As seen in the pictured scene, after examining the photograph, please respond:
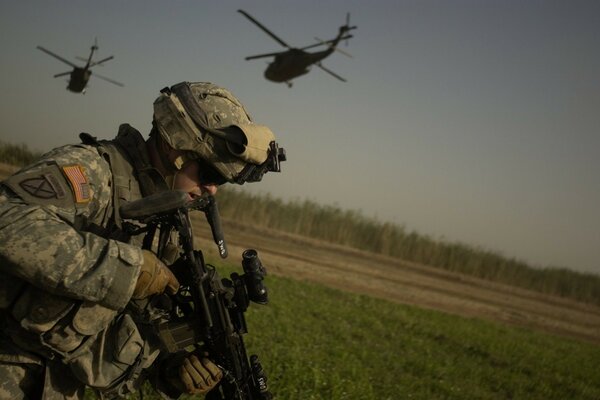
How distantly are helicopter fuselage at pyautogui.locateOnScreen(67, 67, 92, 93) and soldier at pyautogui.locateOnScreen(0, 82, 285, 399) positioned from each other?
69.8 ft

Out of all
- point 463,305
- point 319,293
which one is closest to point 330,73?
point 463,305

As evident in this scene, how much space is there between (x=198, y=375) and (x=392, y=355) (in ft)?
16.6

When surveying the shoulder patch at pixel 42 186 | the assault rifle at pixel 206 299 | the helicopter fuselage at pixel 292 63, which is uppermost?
the helicopter fuselage at pixel 292 63

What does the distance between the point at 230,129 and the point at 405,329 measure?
6.81 m

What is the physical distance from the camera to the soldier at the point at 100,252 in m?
1.85

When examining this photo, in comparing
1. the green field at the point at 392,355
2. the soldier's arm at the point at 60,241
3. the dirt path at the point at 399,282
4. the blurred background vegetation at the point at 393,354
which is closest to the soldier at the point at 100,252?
the soldier's arm at the point at 60,241

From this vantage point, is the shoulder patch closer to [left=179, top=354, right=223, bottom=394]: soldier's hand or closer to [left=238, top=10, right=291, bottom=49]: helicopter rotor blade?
[left=179, top=354, right=223, bottom=394]: soldier's hand

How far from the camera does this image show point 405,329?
8.62 m

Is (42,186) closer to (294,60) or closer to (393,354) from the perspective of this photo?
(393,354)

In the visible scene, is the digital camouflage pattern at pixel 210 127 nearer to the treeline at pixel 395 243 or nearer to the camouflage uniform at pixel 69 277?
the camouflage uniform at pixel 69 277

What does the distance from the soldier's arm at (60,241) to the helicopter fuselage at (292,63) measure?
55.0 ft

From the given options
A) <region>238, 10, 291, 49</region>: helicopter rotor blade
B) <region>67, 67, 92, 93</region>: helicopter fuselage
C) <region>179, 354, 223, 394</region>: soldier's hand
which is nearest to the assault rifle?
<region>179, 354, 223, 394</region>: soldier's hand

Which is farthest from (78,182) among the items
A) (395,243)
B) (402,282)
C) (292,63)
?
(395,243)

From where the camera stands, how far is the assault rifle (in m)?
2.23
